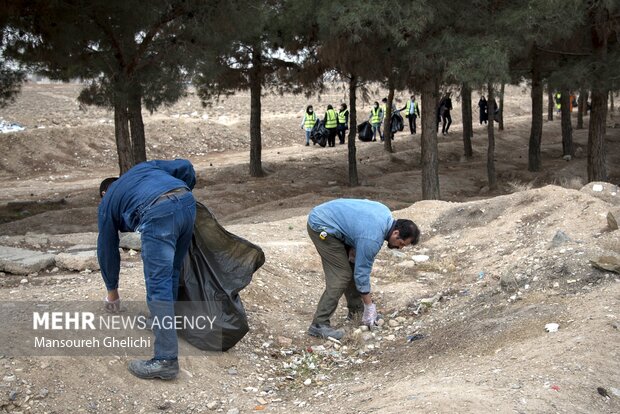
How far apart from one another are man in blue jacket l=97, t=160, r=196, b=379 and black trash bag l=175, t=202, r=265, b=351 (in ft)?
1.31

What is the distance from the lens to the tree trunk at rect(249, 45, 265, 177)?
19453 millimetres

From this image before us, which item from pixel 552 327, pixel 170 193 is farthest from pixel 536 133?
pixel 170 193

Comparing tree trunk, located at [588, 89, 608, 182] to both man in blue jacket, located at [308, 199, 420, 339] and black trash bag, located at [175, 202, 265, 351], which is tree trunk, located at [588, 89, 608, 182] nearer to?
man in blue jacket, located at [308, 199, 420, 339]

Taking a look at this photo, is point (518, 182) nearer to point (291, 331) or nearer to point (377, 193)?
point (377, 193)

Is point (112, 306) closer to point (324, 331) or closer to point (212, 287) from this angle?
point (212, 287)

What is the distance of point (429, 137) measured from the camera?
15.9 metres

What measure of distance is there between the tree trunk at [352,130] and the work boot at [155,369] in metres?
14.3

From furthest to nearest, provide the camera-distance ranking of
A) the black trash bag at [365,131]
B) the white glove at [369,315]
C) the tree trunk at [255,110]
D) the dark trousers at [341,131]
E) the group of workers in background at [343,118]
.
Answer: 1. the dark trousers at [341,131]
2. the black trash bag at [365,131]
3. the group of workers in background at [343,118]
4. the tree trunk at [255,110]
5. the white glove at [369,315]

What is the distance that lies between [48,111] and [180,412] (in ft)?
124

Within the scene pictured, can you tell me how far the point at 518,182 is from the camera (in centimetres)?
1981

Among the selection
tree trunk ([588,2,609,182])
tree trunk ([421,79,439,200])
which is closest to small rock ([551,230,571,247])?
tree trunk ([588,2,609,182])

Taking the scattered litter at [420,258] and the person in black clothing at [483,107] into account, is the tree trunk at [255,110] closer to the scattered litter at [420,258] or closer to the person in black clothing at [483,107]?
the scattered litter at [420,258]

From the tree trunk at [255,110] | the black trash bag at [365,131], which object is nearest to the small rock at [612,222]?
the tree trunk at [255,110]

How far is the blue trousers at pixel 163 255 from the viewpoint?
16.6ft
